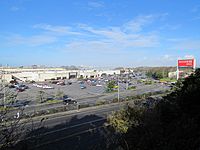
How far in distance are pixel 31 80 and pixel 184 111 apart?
236 feet

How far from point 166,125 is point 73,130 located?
423 inches

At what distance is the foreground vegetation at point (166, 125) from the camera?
7.71 metres

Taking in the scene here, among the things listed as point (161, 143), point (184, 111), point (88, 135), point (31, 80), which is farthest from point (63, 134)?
point (31, 80)

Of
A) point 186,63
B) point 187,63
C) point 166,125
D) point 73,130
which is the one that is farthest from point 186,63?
point 166,125

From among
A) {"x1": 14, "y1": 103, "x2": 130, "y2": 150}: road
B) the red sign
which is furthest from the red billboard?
{"x1": 14, "y1": 103, "x2": 130, "y2": 150}: road

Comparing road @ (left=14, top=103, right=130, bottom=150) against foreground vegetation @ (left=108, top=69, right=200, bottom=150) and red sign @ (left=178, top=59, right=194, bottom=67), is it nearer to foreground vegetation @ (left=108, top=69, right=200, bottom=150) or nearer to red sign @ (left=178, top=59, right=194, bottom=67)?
foreground vegetation @ (left=108, top=69, right=200, bottom=150)

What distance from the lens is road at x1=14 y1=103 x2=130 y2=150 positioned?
15757 mm

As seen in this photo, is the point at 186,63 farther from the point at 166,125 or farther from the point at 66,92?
the point at 166,125

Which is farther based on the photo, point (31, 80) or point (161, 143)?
point (31, 80)

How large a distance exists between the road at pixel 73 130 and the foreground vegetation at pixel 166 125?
330 centimetres

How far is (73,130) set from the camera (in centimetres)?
1905

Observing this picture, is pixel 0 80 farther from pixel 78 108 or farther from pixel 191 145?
pixel 78 108

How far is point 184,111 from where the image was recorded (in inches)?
492

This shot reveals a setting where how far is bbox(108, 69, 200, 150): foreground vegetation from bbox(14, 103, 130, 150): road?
10.8 ft
